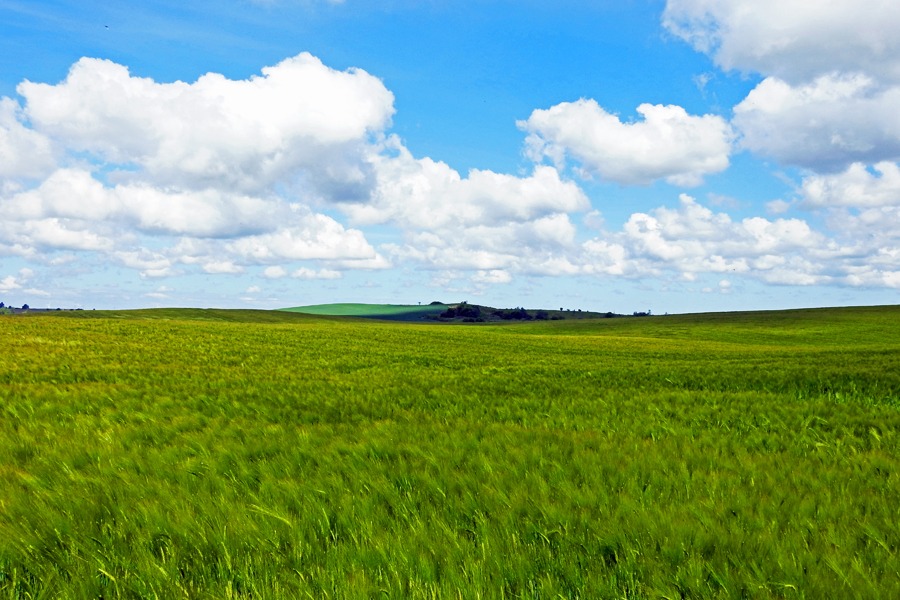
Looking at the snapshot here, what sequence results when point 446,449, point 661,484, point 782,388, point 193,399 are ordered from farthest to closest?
1. point 782,388
2. point 193,399
3. point 446,449
4. point 661,484

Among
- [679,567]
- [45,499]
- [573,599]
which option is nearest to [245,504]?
[45,499]

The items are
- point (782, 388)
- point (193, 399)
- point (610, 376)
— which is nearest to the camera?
point (193, 399)

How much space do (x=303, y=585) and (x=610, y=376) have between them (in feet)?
43.5

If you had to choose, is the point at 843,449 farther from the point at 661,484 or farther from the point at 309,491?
the point at 309,491

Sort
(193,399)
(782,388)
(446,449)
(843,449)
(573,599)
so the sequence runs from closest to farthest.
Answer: (573,599)
(446,449)
(843,449)
(193,399)
(782,388)

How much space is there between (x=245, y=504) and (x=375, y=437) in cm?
215

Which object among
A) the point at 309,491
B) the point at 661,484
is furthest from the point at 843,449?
the point at 309,491

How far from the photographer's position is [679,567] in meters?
2.80

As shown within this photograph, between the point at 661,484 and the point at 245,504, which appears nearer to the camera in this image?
the point at 245,504

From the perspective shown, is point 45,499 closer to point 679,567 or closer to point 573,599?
point 573,599

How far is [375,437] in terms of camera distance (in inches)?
233

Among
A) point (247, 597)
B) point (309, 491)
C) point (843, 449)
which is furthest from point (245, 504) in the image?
point (843, 449)

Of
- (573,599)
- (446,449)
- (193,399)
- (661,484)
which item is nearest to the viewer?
(573,599)

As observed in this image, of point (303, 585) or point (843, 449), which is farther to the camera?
point (843, 449)
